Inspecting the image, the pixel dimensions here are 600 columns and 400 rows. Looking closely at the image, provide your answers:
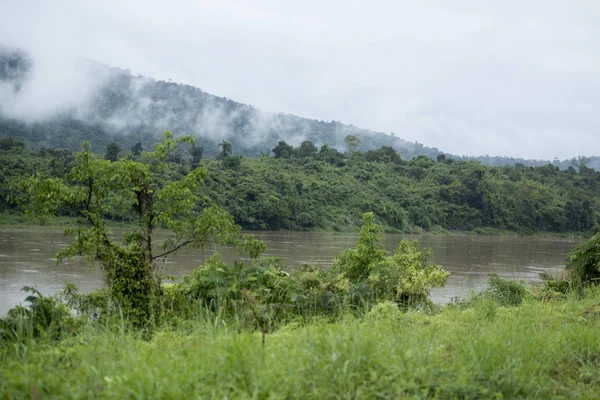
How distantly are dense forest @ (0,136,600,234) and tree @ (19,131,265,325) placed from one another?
3243 cm

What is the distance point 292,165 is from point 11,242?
138 ft

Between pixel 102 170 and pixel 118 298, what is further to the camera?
pixel 102 170

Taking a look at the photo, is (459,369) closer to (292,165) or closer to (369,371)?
(369,371)

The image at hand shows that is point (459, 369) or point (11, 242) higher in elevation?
point (459, 369)

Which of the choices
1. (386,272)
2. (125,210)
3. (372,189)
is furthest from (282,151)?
(125,210)

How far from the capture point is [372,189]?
2447 inches

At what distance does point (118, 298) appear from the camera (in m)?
7.27

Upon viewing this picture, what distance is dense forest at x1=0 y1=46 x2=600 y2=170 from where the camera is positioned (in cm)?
8525

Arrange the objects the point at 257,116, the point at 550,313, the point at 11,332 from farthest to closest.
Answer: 1. the point at 257,116
2. the point at 550,313
3. the point at 11,332

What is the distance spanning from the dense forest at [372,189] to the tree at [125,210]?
32.4 m

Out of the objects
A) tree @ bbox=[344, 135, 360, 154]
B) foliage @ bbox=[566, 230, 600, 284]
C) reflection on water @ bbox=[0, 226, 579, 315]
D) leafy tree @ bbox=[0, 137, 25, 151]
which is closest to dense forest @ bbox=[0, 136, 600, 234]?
leafy tree @ bbox=[0, 137, 25, 151]

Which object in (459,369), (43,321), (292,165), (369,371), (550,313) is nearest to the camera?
(369,371)

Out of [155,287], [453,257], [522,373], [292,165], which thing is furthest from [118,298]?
[292,165]

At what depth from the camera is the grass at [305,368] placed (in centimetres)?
319
